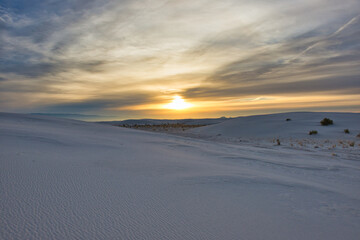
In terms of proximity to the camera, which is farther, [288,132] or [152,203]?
[288,132]

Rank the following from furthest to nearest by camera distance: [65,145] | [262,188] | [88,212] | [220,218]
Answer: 1. [65,145]
2. [262,188]
3. [220,218]
4. [88,212]

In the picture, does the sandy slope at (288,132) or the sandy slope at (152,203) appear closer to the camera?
the sandy slope at (152,203)

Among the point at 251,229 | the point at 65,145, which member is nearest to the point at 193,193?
the point at 251,229

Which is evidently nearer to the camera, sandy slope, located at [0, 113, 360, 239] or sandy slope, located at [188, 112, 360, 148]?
sandy slope, located at [0, 113, 360, 239]

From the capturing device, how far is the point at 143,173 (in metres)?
3.92

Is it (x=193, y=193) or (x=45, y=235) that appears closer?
(x=45, y=235)

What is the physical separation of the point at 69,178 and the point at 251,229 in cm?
238

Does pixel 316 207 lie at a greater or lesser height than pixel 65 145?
lesser

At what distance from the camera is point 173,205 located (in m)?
2.73

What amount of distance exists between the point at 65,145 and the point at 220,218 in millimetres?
4296

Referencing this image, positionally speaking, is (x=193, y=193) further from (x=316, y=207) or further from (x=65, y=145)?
(x=65, y=145)

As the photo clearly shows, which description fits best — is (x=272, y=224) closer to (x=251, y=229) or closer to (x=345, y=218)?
(x=251, y=229)

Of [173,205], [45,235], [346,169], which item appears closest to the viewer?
[45,235]

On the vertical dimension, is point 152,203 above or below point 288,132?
below
